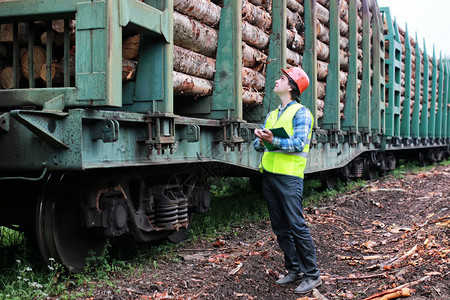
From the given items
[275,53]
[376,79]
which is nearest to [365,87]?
[376,79]

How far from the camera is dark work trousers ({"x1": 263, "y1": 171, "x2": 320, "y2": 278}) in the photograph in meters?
4.20

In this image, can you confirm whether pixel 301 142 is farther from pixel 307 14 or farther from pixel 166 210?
pixel 307 14

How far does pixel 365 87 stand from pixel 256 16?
16.8ft

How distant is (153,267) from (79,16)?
7.64 ft

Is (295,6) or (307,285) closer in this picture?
(307,285)

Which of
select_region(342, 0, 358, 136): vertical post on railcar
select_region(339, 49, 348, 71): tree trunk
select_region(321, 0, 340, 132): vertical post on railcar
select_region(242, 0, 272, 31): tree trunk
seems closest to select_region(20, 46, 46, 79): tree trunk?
select_region(242, 0, 272, 31): tree trunk

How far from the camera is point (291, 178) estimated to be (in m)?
4.20

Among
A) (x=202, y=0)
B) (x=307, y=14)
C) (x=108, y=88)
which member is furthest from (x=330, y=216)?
(x=108, y=88)

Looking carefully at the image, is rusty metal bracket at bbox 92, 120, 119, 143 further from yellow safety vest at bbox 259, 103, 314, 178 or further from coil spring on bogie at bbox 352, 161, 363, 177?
coil spring on bogie at bbox 352, 161, 363, 177

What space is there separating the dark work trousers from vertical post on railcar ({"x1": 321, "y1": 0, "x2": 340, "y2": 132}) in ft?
16.9

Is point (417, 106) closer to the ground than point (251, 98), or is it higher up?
higher up

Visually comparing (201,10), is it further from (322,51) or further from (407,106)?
(407,106)

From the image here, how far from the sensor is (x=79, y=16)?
12.5ft

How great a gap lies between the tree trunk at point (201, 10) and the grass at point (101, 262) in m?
2.40
